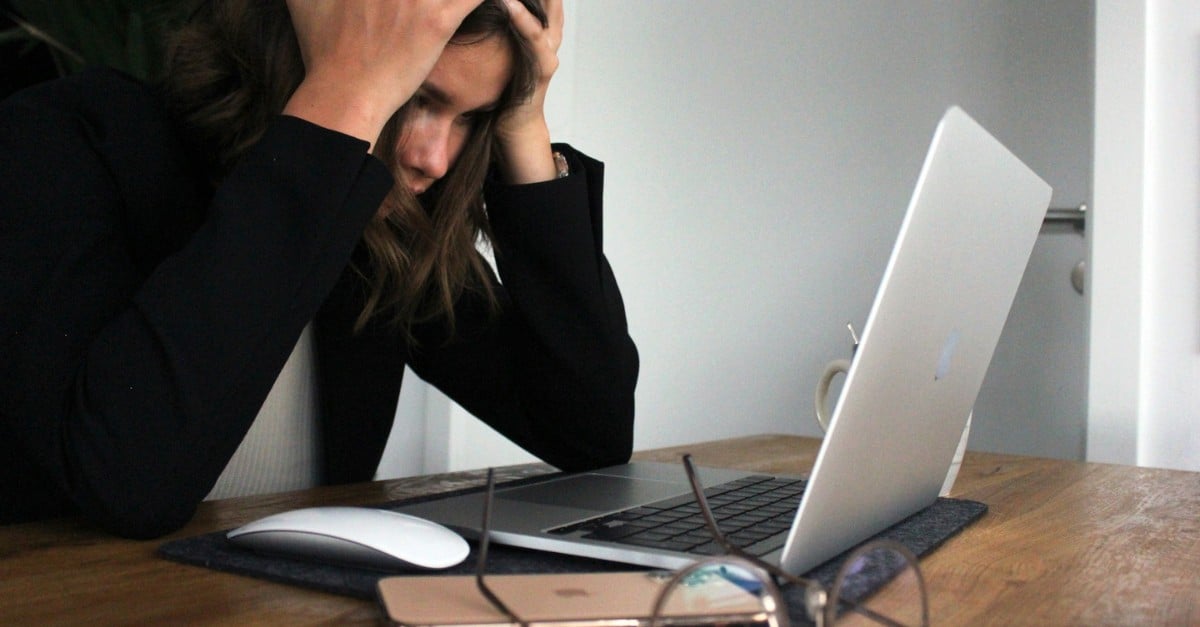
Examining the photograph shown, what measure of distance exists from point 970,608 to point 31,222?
676 mm

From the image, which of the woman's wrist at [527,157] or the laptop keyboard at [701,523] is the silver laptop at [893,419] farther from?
the woman's wrist at [527,157]

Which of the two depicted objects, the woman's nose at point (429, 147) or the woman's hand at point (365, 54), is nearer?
the woman's hand at point (365, 54)

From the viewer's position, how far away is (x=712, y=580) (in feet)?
1.52

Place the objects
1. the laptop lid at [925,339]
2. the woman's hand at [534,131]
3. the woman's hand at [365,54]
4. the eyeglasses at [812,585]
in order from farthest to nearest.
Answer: the woman's hand at [534,131] → the woman's hand at [365,54] → the laptop lid at [925,339] → the eyeglasses at [812,585]

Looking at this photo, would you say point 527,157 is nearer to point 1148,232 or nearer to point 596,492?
point 596,492

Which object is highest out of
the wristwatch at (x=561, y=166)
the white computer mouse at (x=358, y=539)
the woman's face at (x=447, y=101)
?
the woman's face at (x=447, y=101)

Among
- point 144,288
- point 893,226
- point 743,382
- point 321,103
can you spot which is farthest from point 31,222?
point 893,226

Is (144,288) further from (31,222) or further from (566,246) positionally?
(566,246)

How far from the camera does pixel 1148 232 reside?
75.4 inches

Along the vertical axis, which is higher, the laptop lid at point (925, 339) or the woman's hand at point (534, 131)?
the woman's hand at point (534, 131)

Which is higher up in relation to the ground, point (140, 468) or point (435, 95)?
point (435, 95)

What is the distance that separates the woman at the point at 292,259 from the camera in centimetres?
71

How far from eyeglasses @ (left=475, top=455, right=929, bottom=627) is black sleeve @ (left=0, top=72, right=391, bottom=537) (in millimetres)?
274

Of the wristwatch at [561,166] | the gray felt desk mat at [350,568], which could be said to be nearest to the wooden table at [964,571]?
the gray felt desk mat at [350,568]
